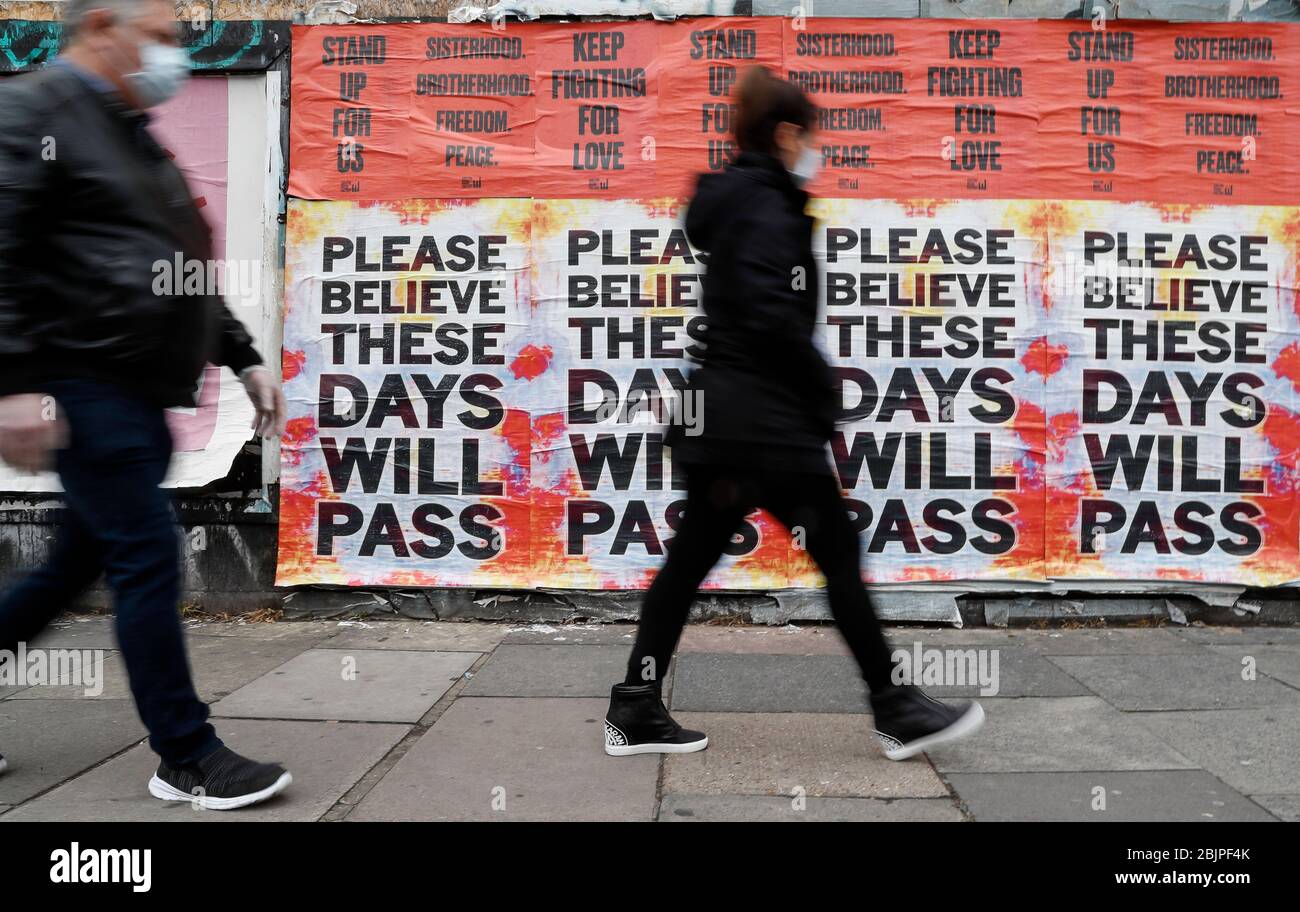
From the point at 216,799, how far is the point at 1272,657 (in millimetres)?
4684

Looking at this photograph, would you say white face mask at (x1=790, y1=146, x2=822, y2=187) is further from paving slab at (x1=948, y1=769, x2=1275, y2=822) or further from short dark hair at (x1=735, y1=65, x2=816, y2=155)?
paving slab at (x1=948, y1=769, x2=1275, y2=822)

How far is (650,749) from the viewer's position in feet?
11.5

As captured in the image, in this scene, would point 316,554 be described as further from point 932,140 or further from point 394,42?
point 932,140

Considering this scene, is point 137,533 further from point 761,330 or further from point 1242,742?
point 1242,742

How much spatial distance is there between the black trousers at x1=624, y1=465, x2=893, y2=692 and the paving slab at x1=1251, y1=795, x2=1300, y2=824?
3.74 ft

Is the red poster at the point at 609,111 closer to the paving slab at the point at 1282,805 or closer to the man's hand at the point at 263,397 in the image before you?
the man's hand at the point at 263,397

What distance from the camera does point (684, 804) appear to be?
3.06 metres

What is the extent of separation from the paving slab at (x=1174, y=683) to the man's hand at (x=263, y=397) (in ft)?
11.2

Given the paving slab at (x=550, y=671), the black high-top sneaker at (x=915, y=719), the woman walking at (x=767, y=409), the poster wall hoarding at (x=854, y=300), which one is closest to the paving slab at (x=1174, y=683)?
the poster wall hoarding at (x=854, y=300)

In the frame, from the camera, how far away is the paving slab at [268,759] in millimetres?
2947

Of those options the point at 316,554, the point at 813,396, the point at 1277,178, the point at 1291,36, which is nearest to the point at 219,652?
the point at 316,554

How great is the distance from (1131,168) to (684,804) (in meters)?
4.51

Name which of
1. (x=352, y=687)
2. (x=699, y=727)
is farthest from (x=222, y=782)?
(x=699, y=727)

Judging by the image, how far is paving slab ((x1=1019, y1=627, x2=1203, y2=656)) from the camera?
5020 mm
